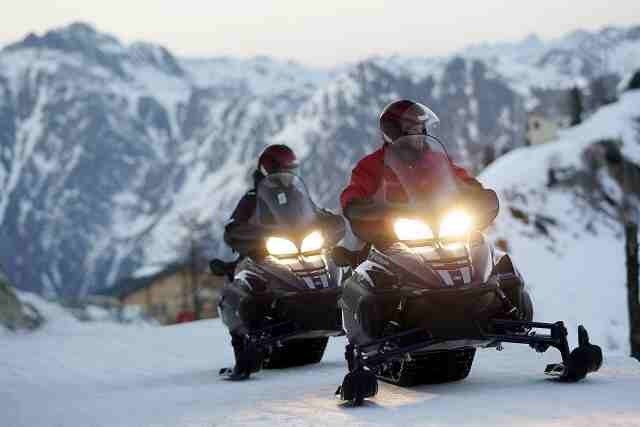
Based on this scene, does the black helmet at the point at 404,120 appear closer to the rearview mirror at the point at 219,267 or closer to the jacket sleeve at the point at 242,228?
the jacket sleeve at the point at 242,228

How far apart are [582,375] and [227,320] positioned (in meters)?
4.62

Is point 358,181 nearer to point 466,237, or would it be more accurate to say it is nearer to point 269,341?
point 466,237

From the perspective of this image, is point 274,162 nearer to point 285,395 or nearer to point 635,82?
point 285,395

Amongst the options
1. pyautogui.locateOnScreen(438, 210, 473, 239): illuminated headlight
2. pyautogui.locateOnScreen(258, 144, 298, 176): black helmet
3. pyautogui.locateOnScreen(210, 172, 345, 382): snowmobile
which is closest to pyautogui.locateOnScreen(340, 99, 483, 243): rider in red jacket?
pyautogui.locateOnScreen(438, 210, 473, 239): illuminated headlight

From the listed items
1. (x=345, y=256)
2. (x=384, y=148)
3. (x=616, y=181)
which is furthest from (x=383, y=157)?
(x=616, y=181)

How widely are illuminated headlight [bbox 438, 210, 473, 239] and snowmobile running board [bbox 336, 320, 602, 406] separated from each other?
72cm

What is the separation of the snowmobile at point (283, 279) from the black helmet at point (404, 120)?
9.40 ft

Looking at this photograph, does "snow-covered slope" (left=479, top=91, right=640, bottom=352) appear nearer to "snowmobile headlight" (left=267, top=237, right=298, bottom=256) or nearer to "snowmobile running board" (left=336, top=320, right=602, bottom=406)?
"snowmobile headlight" (left=267, top=237, right=298, bottom=256)

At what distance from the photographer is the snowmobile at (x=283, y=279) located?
35.8 ft

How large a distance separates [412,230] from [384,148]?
855 millimetres

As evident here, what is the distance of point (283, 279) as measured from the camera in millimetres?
11039

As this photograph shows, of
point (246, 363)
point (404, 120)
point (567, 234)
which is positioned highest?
point (404, 120)

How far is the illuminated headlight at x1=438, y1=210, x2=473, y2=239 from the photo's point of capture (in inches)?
312

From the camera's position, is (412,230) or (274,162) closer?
(412,230)
